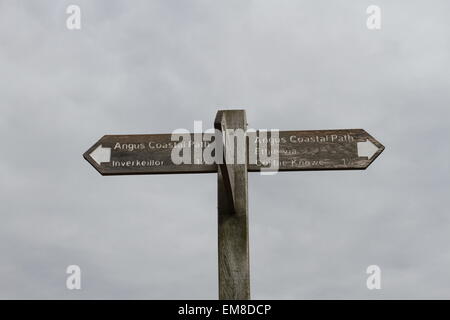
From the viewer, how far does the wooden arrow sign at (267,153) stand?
473 centimetres

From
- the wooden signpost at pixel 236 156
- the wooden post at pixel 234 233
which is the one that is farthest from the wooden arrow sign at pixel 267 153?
the wooden post at pixel 234 233

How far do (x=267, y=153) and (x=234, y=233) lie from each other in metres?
0.63

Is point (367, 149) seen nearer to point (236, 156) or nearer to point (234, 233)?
point (236, 156)

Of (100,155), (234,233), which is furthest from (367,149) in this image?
(100,155)

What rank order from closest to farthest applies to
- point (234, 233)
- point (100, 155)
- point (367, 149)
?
point (234, 233), point (367, 149), point (100, 155)

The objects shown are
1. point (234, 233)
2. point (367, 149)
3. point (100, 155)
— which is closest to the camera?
point (234, 233)

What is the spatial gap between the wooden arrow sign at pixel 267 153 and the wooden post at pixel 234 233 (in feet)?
0.43

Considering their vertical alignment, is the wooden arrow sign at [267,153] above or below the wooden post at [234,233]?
above

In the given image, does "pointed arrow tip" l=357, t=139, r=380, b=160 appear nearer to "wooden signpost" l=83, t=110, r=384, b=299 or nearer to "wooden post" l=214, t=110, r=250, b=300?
"wooden signpost" l=83, t=110, r=384, b=299

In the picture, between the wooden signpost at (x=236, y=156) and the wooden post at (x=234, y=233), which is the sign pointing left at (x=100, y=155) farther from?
the wooden post at (x=234, y=233)

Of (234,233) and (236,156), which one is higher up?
(236,156)

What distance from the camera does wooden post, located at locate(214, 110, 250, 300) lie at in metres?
4.48

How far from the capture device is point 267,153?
15.6ft

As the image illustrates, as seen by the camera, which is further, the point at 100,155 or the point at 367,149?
the point at 100,155
